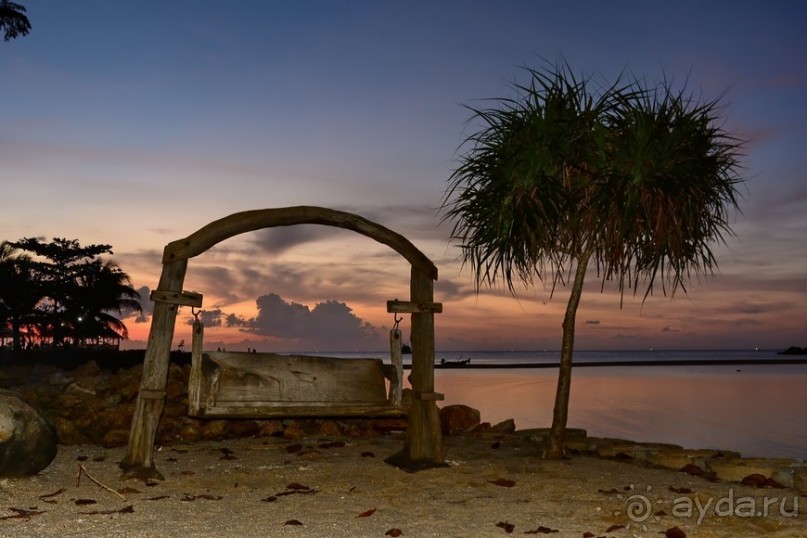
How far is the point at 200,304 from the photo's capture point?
855 cm

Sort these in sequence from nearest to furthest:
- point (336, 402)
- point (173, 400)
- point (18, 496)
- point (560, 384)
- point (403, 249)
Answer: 1. point (18, 496)
2. point (336, 402)
3. point (403, 249)
4. point (560, 384)
5. point (173, 400)

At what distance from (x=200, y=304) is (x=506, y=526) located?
4344mm

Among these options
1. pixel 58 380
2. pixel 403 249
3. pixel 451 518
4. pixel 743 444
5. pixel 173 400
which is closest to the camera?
pixel 451 518

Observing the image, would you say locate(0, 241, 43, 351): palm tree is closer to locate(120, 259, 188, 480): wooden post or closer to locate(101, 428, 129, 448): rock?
locate(101, 428, 129, 448): rock

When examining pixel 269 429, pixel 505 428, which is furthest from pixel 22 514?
pixel 505 428

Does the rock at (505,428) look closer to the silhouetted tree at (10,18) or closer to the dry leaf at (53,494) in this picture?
the dry leaf at (53,494)

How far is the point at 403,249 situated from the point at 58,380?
30.3 ft

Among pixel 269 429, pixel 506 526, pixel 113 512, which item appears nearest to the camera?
pixel 506 526

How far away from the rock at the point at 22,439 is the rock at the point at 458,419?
7209mm

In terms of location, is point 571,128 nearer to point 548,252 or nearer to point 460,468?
point 548,252

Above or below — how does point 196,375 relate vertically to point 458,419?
above

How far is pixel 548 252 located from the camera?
11.0 m

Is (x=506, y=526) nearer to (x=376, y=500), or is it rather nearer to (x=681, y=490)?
(x=376, y=500)

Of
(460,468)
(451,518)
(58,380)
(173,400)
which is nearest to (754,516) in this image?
(451,518)
